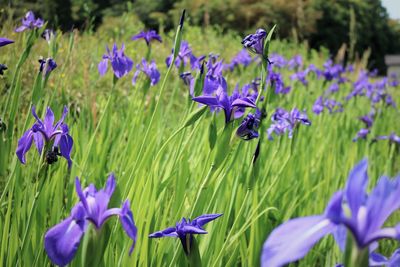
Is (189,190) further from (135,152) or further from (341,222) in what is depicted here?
(341,222)

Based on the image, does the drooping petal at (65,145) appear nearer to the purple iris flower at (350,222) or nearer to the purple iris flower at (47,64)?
the purple iris flower at (47,64)

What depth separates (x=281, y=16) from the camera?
1579 cm

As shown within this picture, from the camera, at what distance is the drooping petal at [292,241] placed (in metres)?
0.44

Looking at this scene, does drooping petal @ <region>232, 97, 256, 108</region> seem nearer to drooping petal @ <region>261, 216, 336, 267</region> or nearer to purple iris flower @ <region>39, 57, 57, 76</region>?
drooping petal @ <region>261, 216, 336, 267</region>

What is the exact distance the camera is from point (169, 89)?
408 cm

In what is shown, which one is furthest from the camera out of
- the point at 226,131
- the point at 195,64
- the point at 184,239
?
the point at 195,64

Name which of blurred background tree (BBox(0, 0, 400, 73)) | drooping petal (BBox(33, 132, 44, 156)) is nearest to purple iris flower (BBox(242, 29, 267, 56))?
drooping petal (BBox(33, 132, 44, 156))

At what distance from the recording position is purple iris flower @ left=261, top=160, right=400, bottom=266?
0.45m

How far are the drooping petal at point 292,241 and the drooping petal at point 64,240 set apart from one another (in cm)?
26

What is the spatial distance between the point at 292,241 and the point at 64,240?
1.00 ft

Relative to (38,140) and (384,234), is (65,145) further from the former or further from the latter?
(384,234)

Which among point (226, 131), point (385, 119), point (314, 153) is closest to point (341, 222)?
point (226, 131)

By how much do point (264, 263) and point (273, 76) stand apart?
1675 mm

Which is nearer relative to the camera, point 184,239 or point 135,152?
point 184,239
